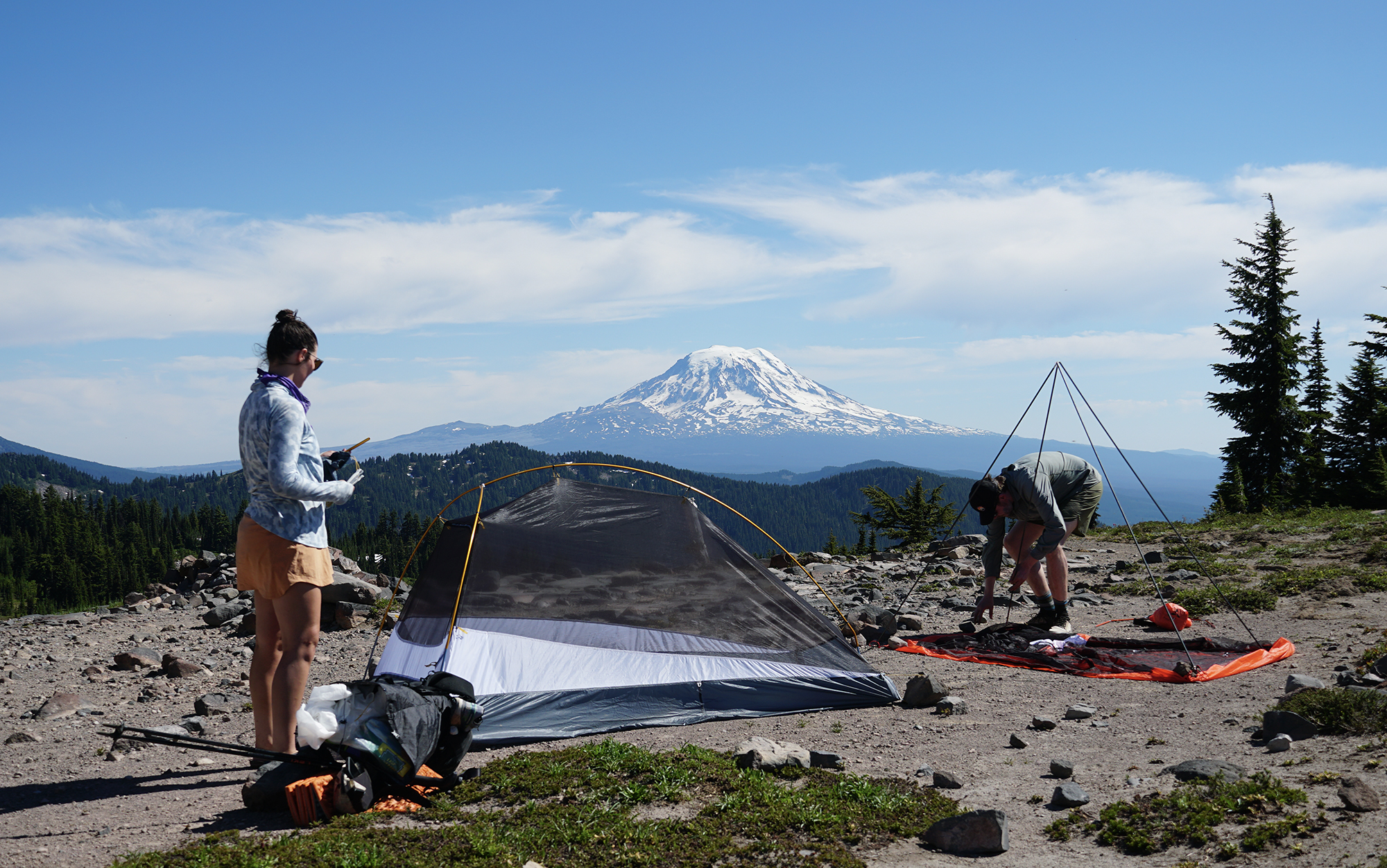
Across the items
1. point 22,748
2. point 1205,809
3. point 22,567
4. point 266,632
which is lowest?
point 22,567

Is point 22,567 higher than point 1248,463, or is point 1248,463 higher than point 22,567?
point 1248,463

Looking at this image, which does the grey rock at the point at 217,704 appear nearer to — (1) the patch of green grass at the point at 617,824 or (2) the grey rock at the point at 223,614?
(1) the patch of green grass at the point at 617,824

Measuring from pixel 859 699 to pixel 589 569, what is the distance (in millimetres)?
2710

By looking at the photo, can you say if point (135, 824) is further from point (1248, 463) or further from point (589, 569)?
point (1248, 463)

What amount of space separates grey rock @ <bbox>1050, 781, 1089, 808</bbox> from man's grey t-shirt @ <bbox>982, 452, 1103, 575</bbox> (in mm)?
4209

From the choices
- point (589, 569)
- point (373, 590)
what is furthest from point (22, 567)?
point (589, 569)

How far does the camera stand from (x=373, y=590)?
551 inches

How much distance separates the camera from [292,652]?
514 cm

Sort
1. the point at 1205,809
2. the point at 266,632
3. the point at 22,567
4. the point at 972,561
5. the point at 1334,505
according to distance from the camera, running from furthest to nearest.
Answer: the point at 22,567 → the point at 1334,505 → the point at 972,561 → the point at 266,632 → the point at 1205,809

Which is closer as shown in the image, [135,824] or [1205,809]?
[1205,809]

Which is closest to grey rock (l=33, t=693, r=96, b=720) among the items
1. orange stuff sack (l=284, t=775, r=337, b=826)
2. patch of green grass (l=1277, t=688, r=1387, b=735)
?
orange stuff sack (l=284, t=775, r=337, b=826)

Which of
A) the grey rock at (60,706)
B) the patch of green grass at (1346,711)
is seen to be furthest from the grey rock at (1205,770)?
the grey rock at (60,706)

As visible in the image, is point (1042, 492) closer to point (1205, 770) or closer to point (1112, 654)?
point (1112, 654)

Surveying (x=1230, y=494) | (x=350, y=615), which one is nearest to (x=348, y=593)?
(x=350, y=615)
